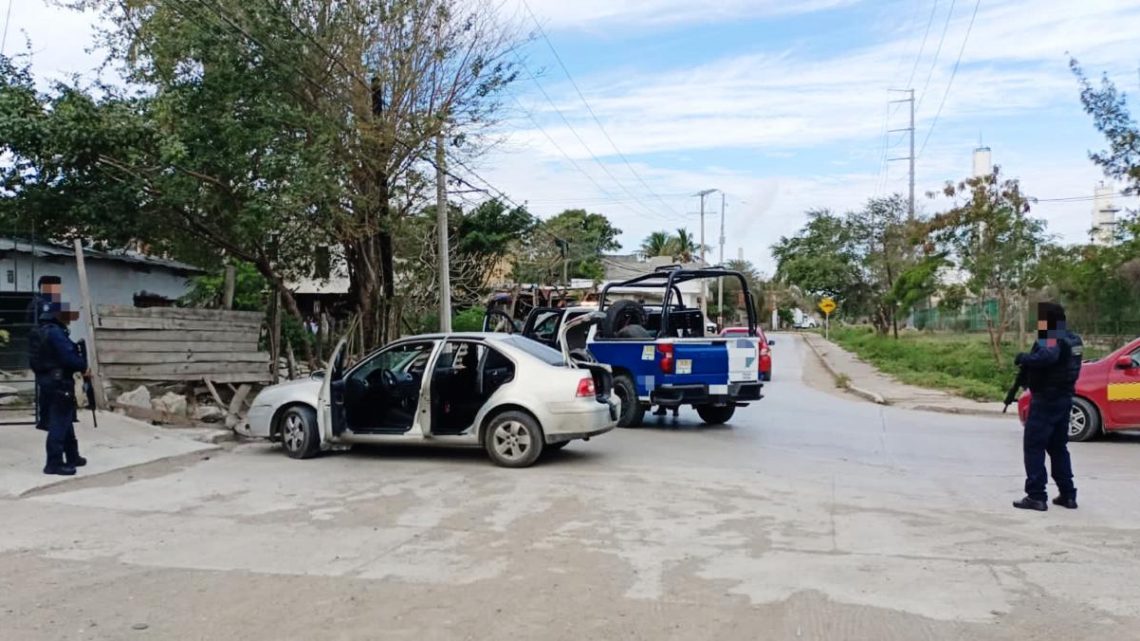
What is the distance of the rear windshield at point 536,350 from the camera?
413 inches

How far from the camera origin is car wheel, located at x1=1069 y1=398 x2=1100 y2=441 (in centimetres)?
1244

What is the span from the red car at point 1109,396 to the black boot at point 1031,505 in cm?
455

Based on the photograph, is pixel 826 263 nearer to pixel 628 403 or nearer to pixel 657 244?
pixel 657 244

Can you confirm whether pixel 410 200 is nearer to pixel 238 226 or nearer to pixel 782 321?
pixel 238 226

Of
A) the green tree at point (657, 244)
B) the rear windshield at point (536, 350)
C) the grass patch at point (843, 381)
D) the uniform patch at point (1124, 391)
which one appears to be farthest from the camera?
the green tree at point (657, 244)

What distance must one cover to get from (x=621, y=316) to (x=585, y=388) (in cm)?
482

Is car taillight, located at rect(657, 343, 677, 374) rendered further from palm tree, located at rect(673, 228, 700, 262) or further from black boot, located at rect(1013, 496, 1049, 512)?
palm tree, located at rect(673, 228, 700, 262)

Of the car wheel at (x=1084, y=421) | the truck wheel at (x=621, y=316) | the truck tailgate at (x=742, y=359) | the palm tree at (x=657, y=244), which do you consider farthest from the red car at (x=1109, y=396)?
the palm tree at (x=657, y=244)

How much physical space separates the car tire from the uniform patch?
6140mm

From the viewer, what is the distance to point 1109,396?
40.4 feet

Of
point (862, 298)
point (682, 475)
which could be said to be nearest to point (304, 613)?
point (682, 475)

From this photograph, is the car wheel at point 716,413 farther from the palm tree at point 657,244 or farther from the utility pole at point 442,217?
the palm tree at point 657,244

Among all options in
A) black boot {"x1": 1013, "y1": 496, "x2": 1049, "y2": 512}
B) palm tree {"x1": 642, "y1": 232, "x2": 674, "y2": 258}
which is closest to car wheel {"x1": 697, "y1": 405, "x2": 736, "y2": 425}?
black boot {"x1": 1013, "y1": 496, "x2": 1049, "y2": 512}

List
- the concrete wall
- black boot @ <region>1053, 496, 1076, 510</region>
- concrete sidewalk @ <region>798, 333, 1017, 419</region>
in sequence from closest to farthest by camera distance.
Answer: black boot @ <region>1053, 496, 1076, 510</region>
the concrete wall
concrete sidewalk @ <region>798, 333, 1017, 419</region>
